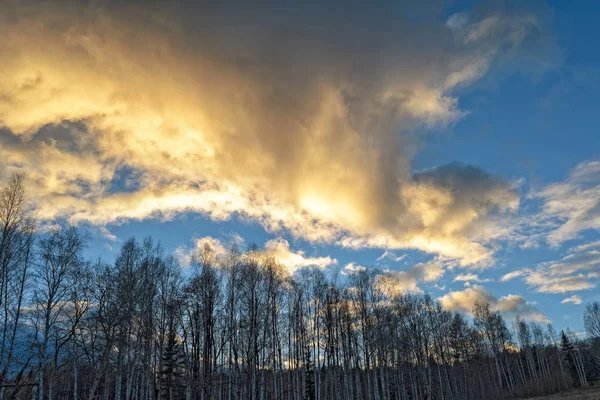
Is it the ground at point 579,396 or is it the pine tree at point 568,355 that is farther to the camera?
the pine tree at point 568,355

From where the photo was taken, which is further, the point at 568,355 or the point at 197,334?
the point at 568,355

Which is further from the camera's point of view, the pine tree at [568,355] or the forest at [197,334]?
the pine tree at [568,355]

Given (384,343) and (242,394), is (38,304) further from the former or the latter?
(384,343)

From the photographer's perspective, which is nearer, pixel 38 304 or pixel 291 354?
pixel 38 304

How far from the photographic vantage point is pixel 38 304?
2459 centimetres

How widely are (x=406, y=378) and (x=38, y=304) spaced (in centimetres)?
5507

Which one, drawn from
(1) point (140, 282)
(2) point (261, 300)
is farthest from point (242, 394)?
(1) point (140, 282)

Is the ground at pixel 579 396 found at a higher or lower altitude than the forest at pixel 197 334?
lower

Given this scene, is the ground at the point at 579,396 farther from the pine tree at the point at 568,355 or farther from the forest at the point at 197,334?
the pine tree at the point at 568,355

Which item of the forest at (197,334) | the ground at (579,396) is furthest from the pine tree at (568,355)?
the ground at (579,396)

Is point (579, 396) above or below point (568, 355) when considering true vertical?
below

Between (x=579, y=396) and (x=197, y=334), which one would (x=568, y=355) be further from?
(x=197, y=334)

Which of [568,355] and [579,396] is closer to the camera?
[579,396]

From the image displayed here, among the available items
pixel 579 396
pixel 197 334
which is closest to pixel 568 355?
pixel 579 396
